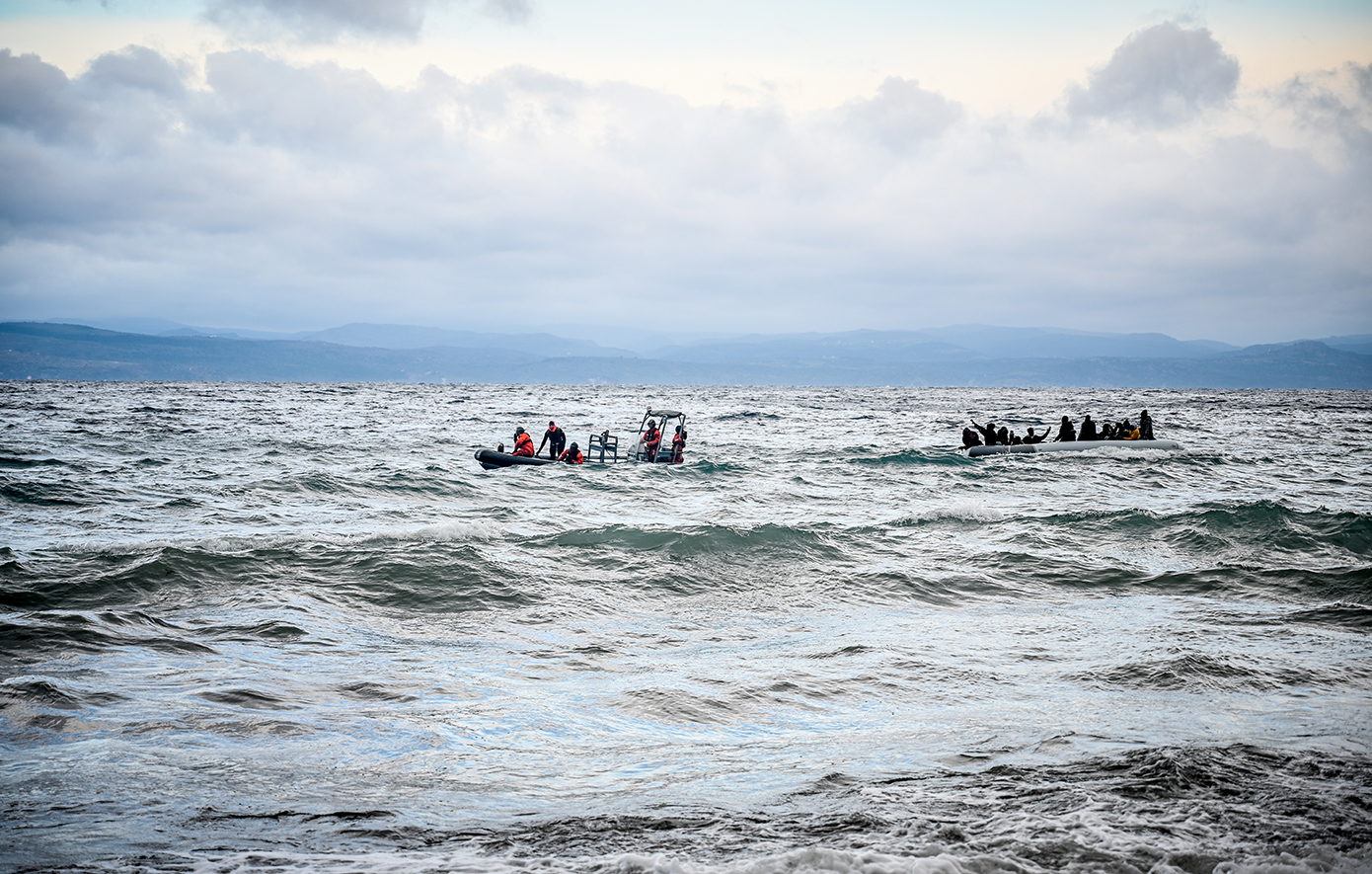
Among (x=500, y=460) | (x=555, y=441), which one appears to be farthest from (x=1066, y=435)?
(x=500, y=460)

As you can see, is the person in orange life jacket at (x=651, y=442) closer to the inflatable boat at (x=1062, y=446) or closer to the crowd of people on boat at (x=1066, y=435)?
the inflatable boat at (x=1062, y=446)

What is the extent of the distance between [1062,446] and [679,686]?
2865cm

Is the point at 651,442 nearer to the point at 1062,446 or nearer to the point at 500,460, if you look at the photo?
the point at 500,460

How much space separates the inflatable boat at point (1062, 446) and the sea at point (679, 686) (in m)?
11.7

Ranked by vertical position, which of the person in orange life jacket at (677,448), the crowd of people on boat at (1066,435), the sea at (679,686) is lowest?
the sea at (679,686)

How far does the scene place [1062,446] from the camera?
108 feet

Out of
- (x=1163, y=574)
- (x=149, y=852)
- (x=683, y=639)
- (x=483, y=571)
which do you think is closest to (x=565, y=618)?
(x=683, y=639)

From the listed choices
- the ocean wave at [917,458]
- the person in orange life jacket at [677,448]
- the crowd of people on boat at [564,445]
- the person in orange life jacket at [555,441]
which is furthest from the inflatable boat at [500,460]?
the ocean wave at [917,458]

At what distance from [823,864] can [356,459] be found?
93.5 ft

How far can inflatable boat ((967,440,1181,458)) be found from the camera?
3272 centimetres

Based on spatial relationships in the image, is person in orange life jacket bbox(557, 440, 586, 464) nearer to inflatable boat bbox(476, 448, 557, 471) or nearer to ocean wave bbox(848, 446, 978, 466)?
inflatable boat bbox(476, 448, 557, 471)

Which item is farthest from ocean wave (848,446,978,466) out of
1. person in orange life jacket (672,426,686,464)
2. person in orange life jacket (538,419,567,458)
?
person in orange life jacket (538,419,567,458)

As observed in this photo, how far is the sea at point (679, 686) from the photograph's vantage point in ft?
15.3

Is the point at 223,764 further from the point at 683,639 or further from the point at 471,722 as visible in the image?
the point at 683,639
